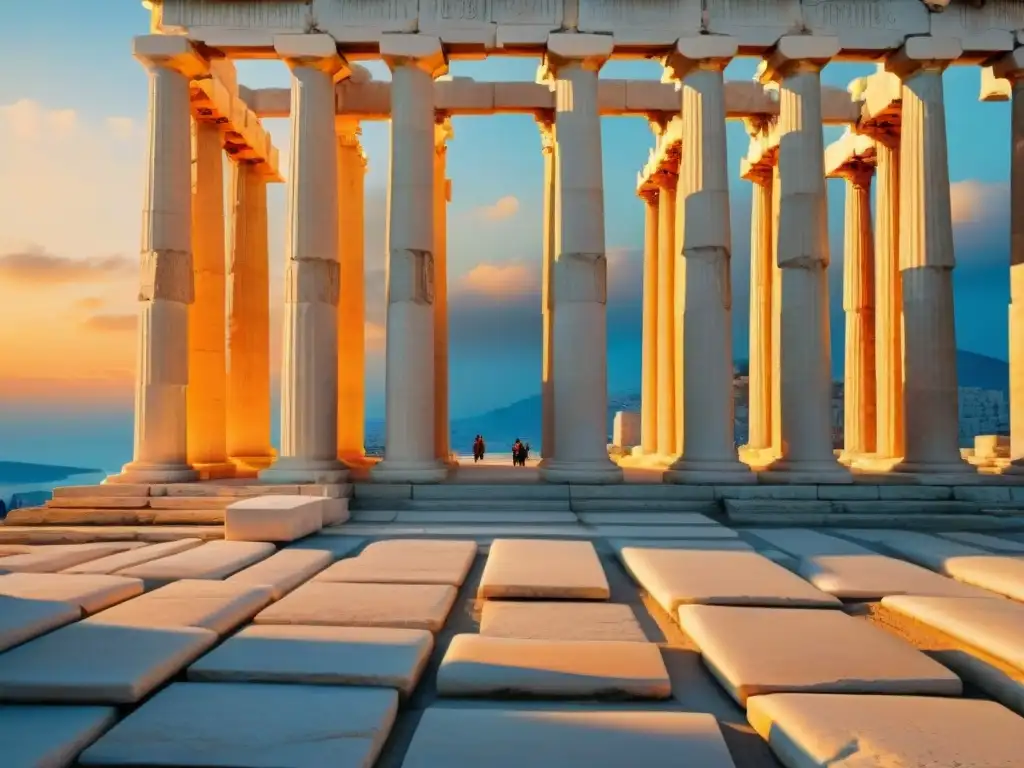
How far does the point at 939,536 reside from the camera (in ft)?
69.5

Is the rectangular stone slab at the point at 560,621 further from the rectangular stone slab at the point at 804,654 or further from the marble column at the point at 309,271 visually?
the marble column at the point at 309,271

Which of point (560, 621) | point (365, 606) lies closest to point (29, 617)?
point (365, 606)

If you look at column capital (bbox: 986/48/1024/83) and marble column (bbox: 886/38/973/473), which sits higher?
column capital (bbox: 986/48/1024/83)

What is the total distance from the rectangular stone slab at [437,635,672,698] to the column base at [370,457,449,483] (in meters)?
20.9

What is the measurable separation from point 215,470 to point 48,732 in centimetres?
2941

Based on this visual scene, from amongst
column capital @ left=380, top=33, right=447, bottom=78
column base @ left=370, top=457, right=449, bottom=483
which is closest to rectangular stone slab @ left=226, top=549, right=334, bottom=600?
column base @ left=370, top=457, right=449, bottom=483

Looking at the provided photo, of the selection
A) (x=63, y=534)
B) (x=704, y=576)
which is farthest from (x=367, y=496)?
(x=704, y=576)

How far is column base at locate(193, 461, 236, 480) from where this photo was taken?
3391 centimetres

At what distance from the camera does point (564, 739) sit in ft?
22.2

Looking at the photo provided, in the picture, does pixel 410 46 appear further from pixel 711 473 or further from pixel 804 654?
pixel 804 654

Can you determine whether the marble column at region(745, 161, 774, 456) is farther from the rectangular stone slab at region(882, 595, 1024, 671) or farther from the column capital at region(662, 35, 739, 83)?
the rectangular stone slab at region(882, 595, 1024, 671)

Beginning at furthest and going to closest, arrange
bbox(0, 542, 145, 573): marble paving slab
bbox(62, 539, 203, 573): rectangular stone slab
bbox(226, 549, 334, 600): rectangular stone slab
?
bbox(62, 539, 203, 573): rectangular stone slab < bbox(0, 542, 145, 573): marble paving slab < bbox(226, 549, 334, 600): rectangular stone slab

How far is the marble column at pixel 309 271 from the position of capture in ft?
102

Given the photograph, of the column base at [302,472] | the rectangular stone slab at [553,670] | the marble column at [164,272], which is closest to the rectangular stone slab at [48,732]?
the rectangular stone slab at [553,670]
